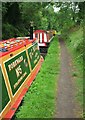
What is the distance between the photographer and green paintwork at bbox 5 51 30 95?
5.28 m

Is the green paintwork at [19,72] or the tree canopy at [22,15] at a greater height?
the tree canopy at [22,15]

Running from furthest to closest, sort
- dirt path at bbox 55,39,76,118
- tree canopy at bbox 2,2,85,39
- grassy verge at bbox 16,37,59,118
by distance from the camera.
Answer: tree canopy at bbox 2,2,85,39 → dirt path at bbox 55,39,76,118 → grassy verge at bbox 16,37,59,118

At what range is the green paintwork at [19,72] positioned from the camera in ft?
17.3

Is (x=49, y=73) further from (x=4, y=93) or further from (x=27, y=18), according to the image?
(x=27, y=18)

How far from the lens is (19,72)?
5.95 metres

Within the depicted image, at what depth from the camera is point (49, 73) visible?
8797 mm

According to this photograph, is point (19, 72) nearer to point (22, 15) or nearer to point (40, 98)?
point (40, 98)

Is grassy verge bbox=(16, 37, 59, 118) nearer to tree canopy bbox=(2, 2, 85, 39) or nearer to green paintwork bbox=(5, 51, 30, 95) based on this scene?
green paintwork bbox=(5, 51, 30, 95)

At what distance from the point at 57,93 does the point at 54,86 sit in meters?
0.58

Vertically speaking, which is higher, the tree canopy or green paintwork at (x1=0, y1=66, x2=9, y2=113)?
the tree canopy

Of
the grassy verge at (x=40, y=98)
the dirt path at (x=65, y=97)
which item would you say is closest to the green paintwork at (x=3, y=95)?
the grassy verge at (x=40, y=98)

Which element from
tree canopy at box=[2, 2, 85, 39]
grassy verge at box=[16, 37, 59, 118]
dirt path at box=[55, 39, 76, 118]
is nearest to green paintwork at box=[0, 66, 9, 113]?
grassy verge at box=[16, 37, 59, 118]

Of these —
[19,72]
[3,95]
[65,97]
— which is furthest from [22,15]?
[3,95]

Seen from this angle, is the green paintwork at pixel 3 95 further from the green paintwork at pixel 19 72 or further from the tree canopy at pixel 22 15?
the tree canopy at pixel 22 15
